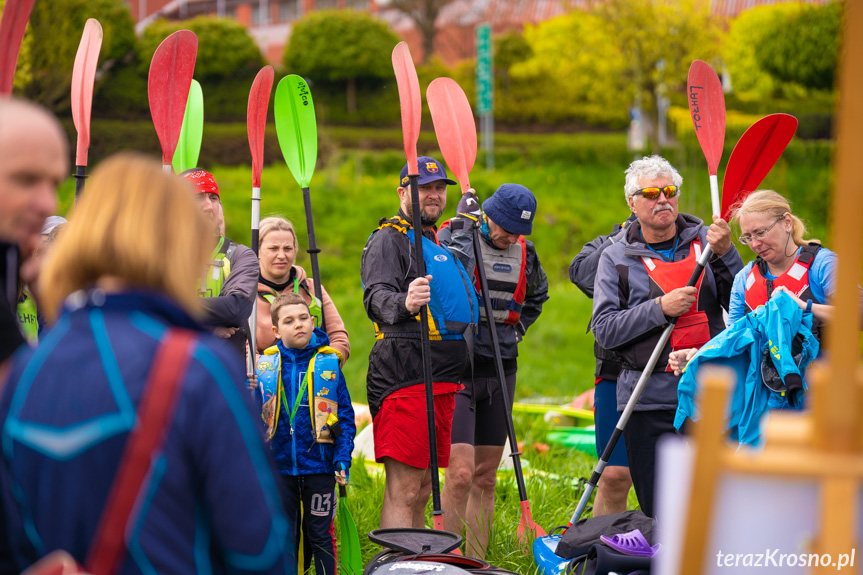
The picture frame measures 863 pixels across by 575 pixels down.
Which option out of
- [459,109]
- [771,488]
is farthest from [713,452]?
[459,109]

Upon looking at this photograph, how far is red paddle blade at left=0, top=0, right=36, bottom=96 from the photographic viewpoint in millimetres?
2607

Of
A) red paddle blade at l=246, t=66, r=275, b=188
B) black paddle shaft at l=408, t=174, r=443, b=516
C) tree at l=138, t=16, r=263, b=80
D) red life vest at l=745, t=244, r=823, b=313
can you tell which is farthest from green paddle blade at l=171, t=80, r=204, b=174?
tree at l=138, t=16, r=263, b=80

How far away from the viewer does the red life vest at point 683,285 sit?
350 cm

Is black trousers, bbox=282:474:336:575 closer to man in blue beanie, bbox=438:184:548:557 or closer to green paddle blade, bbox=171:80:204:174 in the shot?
man in blue beanie, bbox=438:184:548:557

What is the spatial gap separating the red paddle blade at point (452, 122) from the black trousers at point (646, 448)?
142 cm

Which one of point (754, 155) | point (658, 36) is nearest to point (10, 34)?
point (754, 155)

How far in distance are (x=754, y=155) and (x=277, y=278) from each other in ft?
6.84

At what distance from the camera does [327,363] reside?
3.38 m

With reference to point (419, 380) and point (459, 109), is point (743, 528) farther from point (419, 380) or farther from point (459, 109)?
point (459, 109)

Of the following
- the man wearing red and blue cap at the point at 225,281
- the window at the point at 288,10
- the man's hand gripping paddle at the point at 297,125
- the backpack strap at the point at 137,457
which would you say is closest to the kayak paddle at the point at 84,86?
the man wearing red and blue cap at the point at 225,281

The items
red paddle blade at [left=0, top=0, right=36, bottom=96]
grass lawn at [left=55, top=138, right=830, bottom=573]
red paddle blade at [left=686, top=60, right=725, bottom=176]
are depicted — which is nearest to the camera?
red paddle blade at [left=0, top=0, right=36, bottom=96]

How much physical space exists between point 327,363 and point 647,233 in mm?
1409

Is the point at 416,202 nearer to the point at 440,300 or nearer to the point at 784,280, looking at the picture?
the point at 440,300

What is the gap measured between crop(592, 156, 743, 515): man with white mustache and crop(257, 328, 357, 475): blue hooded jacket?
3.57 ft
